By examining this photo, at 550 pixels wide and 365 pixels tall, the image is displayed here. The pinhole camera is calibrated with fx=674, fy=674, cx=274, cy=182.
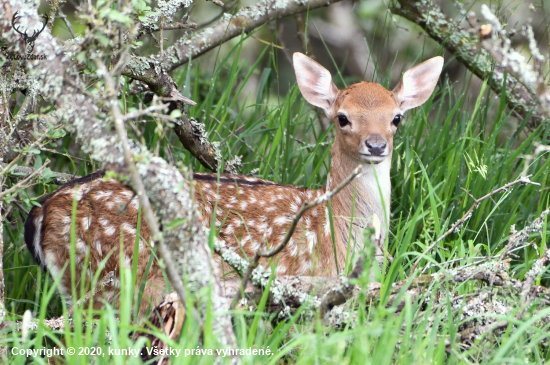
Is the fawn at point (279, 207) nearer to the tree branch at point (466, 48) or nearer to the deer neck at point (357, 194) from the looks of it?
the deer neck at point (357, 194)

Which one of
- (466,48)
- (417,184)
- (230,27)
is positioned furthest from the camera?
(466,48)

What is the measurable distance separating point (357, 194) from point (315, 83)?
83cm

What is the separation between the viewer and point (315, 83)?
4.29 meters

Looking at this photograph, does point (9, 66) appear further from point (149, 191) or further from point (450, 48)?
point (450, 48)

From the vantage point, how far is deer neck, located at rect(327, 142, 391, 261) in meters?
3.80

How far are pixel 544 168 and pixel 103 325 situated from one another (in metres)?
2.89

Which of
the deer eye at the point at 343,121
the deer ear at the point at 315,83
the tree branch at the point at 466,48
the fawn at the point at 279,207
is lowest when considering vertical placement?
the fawn at the point at 279,207

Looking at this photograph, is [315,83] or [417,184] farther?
[315,83]

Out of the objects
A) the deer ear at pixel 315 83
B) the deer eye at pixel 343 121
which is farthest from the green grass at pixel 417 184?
the deer eye at pixel 343 121

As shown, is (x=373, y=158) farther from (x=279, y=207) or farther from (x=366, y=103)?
(x=279, y=207)

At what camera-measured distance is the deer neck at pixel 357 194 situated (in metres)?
3.80

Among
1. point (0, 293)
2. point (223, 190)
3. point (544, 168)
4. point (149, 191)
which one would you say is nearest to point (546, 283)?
point (544, 168)

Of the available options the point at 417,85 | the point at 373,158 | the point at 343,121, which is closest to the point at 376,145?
the point at 373,158

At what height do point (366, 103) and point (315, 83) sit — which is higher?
point (315, 83)
